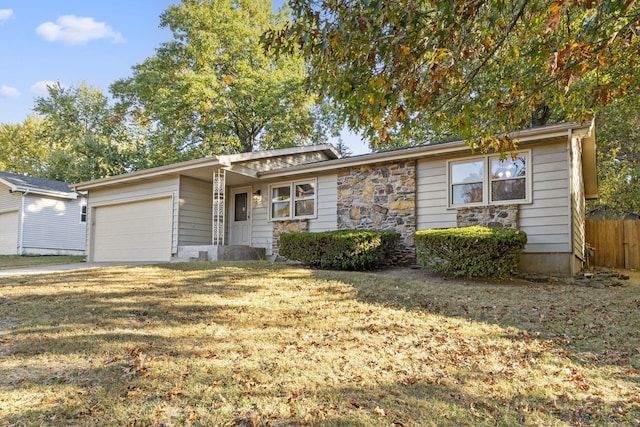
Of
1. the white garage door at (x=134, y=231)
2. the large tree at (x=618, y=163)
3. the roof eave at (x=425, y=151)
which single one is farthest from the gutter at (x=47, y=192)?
the large tree at (x=618, y=163)

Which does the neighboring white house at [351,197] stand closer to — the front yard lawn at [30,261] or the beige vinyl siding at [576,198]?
the beige vinyl siding at [576,198]

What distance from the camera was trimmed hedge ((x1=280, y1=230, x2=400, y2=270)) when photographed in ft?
29.5

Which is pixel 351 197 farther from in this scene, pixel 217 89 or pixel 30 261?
pixel 217 89

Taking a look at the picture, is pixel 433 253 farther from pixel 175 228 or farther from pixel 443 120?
pixel 175 228

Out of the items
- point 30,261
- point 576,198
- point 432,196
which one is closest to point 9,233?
point 30,261

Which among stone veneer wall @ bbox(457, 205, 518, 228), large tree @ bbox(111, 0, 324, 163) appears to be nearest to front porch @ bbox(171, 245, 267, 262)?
stone veneer wall @ bbox(457, 205, 518, 228)

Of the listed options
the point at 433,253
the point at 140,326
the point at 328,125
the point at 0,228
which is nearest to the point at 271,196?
the point at 433,253

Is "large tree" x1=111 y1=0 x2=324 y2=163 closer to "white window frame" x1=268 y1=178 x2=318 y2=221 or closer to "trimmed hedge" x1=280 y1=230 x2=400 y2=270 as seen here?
"white window frame" x1=268 y1=178 x2=318 y2=221

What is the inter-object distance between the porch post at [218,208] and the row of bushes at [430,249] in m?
2.90

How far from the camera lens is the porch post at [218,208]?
11820 mm

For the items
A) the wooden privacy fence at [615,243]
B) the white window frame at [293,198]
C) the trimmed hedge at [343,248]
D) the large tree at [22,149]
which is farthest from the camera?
the large tree at [22,149]

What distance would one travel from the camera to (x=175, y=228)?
12.4 meters

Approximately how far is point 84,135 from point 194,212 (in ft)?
50.9

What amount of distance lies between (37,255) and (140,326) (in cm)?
1704
